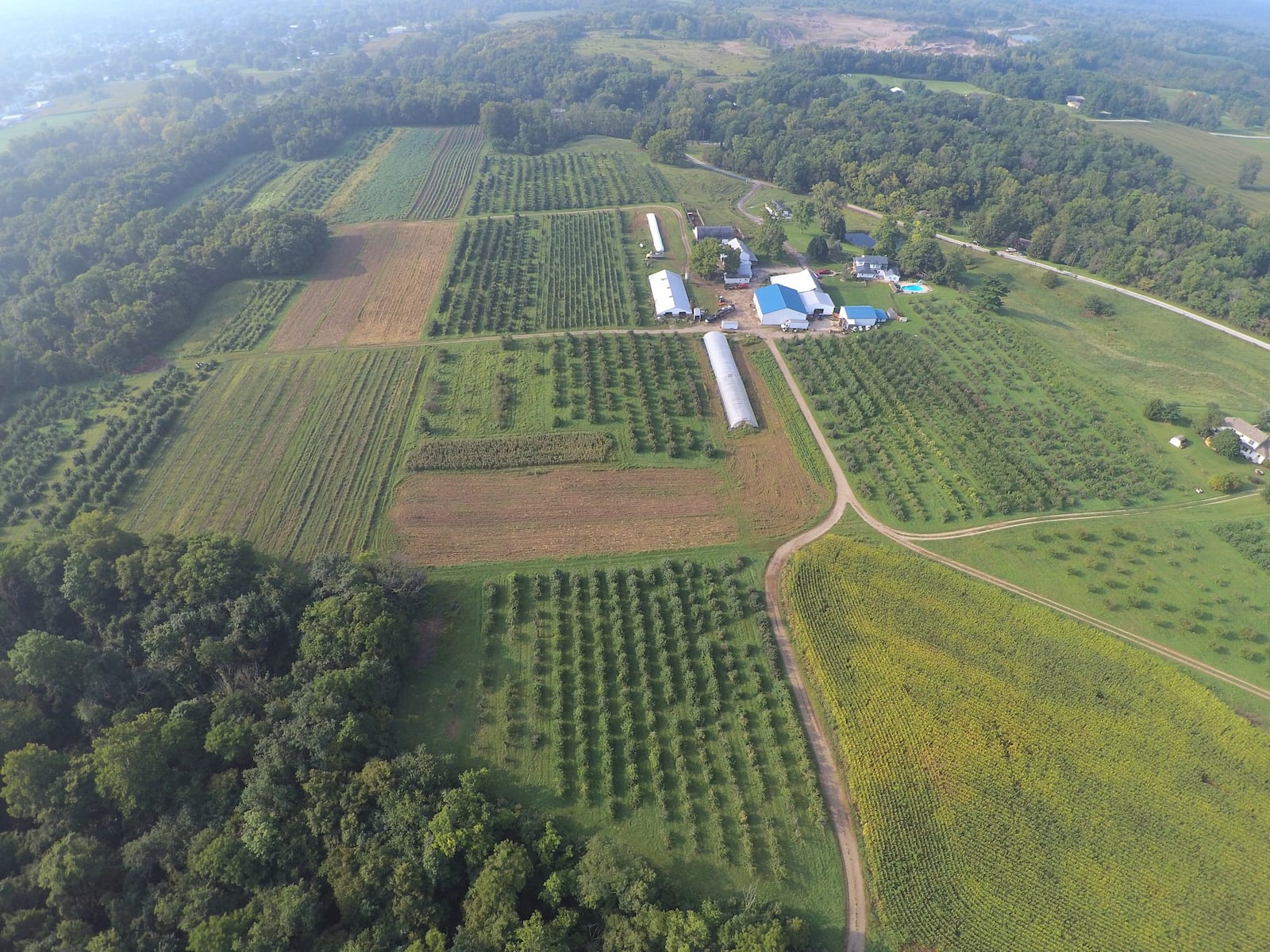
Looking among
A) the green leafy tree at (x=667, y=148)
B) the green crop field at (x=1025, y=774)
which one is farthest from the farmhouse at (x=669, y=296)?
the green leafy tree at (x=667, y=148)

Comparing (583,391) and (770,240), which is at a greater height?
(770,240)

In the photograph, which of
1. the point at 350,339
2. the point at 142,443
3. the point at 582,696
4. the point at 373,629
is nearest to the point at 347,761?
the point at 373,629

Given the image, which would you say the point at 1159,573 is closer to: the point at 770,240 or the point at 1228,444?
the point at 1228,444

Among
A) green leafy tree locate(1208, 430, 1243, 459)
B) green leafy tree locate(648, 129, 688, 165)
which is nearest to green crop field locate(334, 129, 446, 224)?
green leafy tree locate(648, 129, 688, 165)

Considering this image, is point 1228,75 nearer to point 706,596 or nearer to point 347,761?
point 706,596

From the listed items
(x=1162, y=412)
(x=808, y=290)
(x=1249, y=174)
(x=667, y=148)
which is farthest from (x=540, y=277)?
(x=1249, y=174)

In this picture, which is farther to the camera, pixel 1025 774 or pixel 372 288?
pixel 372 288
